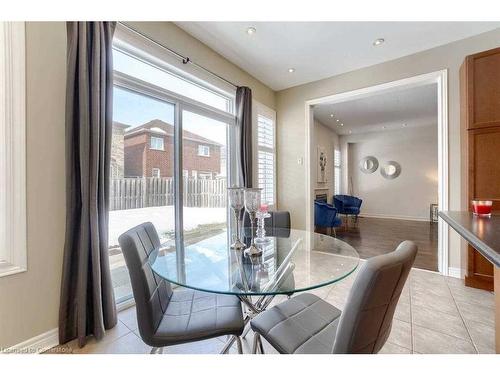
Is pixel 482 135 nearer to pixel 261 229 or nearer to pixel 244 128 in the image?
pixel 261 229

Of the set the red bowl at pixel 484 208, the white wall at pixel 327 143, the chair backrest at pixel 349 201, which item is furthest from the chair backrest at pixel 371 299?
the chair backrest at pixel 349 201

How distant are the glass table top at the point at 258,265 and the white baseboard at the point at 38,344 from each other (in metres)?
0.93

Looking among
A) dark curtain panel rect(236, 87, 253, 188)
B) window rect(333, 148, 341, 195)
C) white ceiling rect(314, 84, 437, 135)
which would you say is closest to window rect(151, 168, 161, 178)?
dark curtain panel rect(236, 87, 253, 188)

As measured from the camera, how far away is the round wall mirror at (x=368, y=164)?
24.3 ft

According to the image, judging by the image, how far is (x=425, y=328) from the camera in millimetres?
1738

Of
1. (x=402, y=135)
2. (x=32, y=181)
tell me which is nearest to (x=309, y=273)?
(x=32, y=181)

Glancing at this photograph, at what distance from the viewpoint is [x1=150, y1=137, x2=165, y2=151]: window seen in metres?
2.29

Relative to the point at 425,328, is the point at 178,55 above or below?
above

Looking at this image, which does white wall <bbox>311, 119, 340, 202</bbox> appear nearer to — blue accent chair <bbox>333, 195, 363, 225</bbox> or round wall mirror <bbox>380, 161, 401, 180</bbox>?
blue accent chair <bbox>333, 195, 363, 225</bbox>

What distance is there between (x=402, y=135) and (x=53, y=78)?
8.14m

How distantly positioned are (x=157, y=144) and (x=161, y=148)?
2.2 inches

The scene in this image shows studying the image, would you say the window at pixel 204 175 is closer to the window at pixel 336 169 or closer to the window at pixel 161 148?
the window at pixel 161 148

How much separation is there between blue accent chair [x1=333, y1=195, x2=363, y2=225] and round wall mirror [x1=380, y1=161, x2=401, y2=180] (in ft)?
5.81

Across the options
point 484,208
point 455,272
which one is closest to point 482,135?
point 484,208
